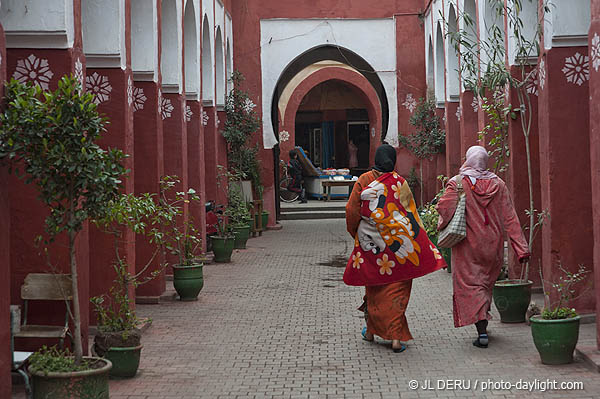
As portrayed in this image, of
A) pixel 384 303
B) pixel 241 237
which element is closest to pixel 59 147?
pixel 384 303

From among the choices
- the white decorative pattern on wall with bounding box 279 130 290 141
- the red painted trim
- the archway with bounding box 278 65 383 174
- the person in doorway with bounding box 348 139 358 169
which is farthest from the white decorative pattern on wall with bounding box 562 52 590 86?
the person in doorway with bounding box 348 139 358 169

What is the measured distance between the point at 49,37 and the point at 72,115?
1.50m

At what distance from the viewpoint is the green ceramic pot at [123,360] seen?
6004mm

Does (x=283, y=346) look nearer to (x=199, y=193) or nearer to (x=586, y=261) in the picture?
(x=586, y=261)

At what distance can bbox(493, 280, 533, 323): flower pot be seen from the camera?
755 cm

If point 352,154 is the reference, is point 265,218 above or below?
below

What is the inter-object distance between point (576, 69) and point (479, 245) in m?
1.85

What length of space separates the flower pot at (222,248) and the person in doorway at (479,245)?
7098mm

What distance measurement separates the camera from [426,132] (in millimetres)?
18641

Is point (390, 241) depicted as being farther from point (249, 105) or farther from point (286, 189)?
point (286, 189)

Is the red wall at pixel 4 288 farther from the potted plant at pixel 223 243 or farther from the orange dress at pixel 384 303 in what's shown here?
the potted plant at pixel 223 243

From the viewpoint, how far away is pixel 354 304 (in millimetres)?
9562

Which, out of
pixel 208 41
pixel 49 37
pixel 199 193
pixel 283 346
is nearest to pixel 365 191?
pixel 283 346

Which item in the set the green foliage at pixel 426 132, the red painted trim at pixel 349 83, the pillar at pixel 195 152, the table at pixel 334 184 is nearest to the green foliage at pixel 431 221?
the pillar at pixel 195 152
